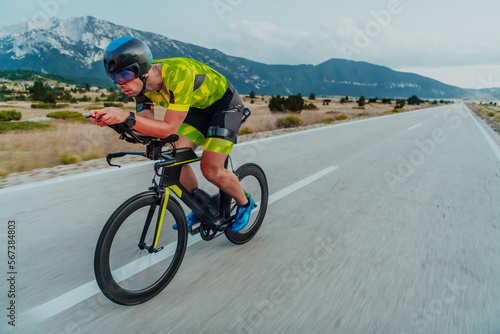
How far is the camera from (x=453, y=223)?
4.11 metres

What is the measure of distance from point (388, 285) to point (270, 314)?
1.03 m

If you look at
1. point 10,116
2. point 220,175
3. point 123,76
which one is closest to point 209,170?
point 220,175

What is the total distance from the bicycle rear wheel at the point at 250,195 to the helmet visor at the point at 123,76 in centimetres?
141

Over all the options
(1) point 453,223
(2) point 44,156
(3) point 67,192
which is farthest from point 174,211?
(2) point 44,156

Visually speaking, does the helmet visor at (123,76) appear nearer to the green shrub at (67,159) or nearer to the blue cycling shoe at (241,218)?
the blue cycling shoe at (241,218)

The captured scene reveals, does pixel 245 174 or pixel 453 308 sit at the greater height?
pixel 245 174

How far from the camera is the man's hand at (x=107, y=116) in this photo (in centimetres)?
177

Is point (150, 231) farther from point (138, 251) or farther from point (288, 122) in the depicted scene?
point (288, 122)

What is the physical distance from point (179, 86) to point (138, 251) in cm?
132

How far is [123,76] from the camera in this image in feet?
6.92

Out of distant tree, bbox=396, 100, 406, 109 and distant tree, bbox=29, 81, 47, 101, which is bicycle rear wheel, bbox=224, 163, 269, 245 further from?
distant tree, bbox=396, 100, 406, 109

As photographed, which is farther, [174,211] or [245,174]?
[245,174]

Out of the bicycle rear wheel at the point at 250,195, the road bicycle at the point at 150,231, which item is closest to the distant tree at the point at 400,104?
the bicycle rear wheel at the point at 250,195

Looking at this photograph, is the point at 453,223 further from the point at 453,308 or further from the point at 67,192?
the point at 67,192
